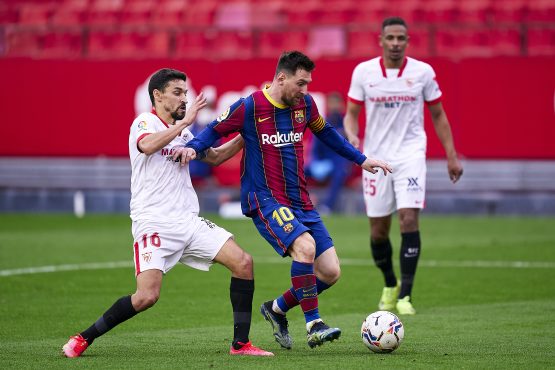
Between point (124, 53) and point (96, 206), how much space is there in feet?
11.2

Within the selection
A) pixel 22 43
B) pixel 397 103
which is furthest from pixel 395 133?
pixel 22 43

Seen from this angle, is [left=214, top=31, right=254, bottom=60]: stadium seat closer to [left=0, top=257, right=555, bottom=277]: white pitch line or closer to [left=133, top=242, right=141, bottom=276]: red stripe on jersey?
[left=0, top=257, right=555, bottom=277]: white pitch line

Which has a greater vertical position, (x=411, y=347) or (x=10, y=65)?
(x=10, y=65)

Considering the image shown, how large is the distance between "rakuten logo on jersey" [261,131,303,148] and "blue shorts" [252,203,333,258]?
0.47 metres

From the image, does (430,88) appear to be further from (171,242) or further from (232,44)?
(232,44)

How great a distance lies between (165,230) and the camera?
8.24m

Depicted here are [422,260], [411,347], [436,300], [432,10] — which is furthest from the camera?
[432,10]

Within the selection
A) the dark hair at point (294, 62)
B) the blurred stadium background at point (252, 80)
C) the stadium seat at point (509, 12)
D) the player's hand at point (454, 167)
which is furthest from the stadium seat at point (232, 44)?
the dark hair at point (294, 62)

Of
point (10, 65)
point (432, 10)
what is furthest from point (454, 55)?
point (10, 65)

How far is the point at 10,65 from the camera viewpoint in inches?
932

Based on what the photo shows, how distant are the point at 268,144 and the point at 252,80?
13.9m

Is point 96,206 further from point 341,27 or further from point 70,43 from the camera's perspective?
point 341,27

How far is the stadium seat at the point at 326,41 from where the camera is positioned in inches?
886

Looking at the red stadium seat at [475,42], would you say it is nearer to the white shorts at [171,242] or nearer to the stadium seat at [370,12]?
the stadium seat at [370,12]
